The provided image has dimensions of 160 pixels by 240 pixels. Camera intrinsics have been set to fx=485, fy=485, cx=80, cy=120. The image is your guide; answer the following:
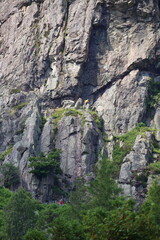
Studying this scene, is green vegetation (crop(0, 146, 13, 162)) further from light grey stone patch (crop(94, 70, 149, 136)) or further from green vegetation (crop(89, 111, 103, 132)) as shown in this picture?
light grey stone patch (crop(94, 70, 149, 136))

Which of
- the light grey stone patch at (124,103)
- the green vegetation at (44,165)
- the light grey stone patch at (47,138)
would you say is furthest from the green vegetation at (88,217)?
the light grey stone patch at (124,103)

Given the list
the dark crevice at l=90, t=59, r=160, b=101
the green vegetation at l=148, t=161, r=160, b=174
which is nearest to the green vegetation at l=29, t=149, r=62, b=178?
the green vegetation at l=148, t=161, r=160, b=174

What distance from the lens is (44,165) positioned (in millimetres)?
57812

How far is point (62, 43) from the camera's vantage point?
74.9 metres

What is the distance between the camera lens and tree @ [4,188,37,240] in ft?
135

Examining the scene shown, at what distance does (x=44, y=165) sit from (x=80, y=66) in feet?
68.6

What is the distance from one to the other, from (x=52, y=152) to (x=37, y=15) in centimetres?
2825

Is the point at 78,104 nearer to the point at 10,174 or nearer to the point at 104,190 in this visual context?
the point at 10,174

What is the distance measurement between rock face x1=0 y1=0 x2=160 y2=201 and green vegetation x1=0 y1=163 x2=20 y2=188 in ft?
20.5

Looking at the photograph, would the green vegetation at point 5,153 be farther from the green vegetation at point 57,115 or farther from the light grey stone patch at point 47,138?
the green vegetation at point 57,115

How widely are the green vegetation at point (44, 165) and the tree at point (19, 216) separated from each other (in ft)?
40.4

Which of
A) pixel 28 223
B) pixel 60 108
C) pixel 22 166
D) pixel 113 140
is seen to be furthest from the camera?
pixel 60 108

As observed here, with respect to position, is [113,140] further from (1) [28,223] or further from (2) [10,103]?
(1) [28,223]

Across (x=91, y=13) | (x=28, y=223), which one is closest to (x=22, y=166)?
(x=28, y=223)
